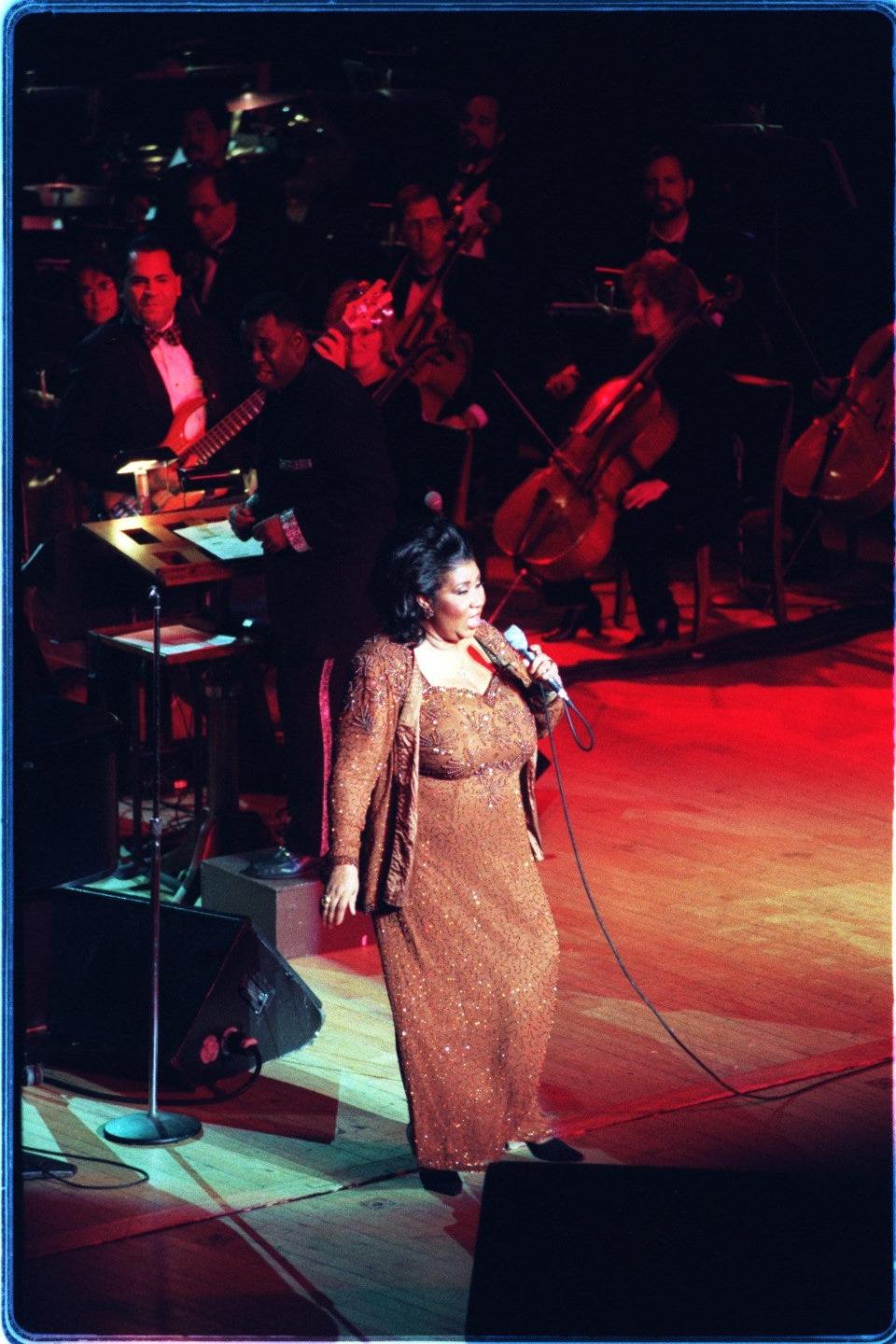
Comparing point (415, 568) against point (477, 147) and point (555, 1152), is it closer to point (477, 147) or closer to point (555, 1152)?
point (555, 1152)

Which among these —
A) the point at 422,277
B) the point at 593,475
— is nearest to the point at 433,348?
the point at 422,277

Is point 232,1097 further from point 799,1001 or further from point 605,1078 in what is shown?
point 799,1001

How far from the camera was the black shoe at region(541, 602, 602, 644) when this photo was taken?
29.3ft

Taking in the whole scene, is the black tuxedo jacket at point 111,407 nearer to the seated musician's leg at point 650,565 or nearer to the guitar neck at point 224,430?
the guitar neck at point 224,430

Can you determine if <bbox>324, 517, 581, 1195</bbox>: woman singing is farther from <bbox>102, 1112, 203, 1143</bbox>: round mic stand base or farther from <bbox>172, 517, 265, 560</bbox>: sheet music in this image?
<bbox>172, 517, 265, 560</bbox>: sheet music

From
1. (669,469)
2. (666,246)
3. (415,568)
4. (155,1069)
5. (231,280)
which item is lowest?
(155,1069)

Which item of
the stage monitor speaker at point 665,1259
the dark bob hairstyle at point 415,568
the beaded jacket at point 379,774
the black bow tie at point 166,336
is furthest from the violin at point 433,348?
the stage monitor speaker at point 665,1259

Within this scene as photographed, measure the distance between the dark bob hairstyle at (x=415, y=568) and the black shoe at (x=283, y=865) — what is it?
1.58 metres

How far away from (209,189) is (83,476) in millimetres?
2826

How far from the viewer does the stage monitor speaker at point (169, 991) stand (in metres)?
4.82

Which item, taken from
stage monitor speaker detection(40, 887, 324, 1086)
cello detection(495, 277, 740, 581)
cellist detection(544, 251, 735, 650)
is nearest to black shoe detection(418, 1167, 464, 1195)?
stage monitor speaker detection(40, 887, 324, 1086)

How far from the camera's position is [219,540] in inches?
231

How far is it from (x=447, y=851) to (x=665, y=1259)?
1.12 meters

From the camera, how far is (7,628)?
3.17 metres
